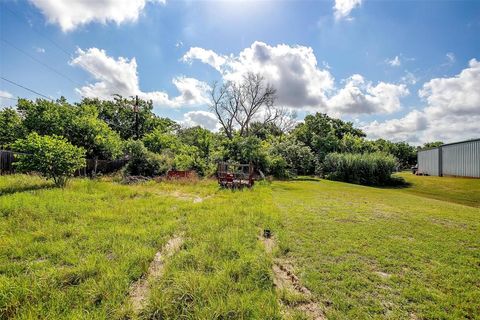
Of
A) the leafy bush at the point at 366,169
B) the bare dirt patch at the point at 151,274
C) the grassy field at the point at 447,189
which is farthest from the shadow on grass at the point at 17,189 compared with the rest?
the leafy bush at the point at 366,169

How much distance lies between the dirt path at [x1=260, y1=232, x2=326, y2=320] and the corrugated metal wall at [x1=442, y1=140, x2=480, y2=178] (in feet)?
77.6

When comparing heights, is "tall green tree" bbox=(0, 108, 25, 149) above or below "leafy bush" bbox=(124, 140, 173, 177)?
above

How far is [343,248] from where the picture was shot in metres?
4.01

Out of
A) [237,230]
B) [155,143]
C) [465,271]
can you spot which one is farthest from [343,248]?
[155,143]

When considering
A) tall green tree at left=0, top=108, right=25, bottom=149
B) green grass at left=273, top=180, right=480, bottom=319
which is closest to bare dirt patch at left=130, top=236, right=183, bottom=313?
green grass at left=273, top=180, right=480, bottom=319

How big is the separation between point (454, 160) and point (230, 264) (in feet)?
86.9

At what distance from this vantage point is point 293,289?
9.29ft

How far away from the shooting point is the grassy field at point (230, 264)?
7.95 ft

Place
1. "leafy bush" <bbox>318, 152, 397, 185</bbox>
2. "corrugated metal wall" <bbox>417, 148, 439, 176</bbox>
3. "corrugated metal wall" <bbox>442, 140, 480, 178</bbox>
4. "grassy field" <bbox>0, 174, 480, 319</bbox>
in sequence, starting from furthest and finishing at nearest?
"corrugated metal wall" <bbox>417, 148, 439, 176</bbox>, "leafy bush" <bbox>318, 152, 397, 185</bbox>, "corrugated metal wall" <bbox>442, 140, 480, 178</bbox>, "grassy field" <bbox>0, 174, 480, 319</bbox>

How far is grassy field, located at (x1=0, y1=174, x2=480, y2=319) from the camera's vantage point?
2424 millimetres

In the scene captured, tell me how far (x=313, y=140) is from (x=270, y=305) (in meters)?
26.5

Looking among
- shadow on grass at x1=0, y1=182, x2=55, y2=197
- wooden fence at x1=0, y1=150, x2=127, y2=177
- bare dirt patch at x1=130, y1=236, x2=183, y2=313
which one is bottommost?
bare dirt patch at x1=130, y1=236, x2=183, y2=313

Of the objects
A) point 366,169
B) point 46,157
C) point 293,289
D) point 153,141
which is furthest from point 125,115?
point 293,289

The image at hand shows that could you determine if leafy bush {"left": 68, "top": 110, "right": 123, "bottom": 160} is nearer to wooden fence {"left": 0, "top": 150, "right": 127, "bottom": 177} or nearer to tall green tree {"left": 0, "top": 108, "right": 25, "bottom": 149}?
wooden fence {"left": 0, "top": 150, "right": 127, "bottom": 177}
